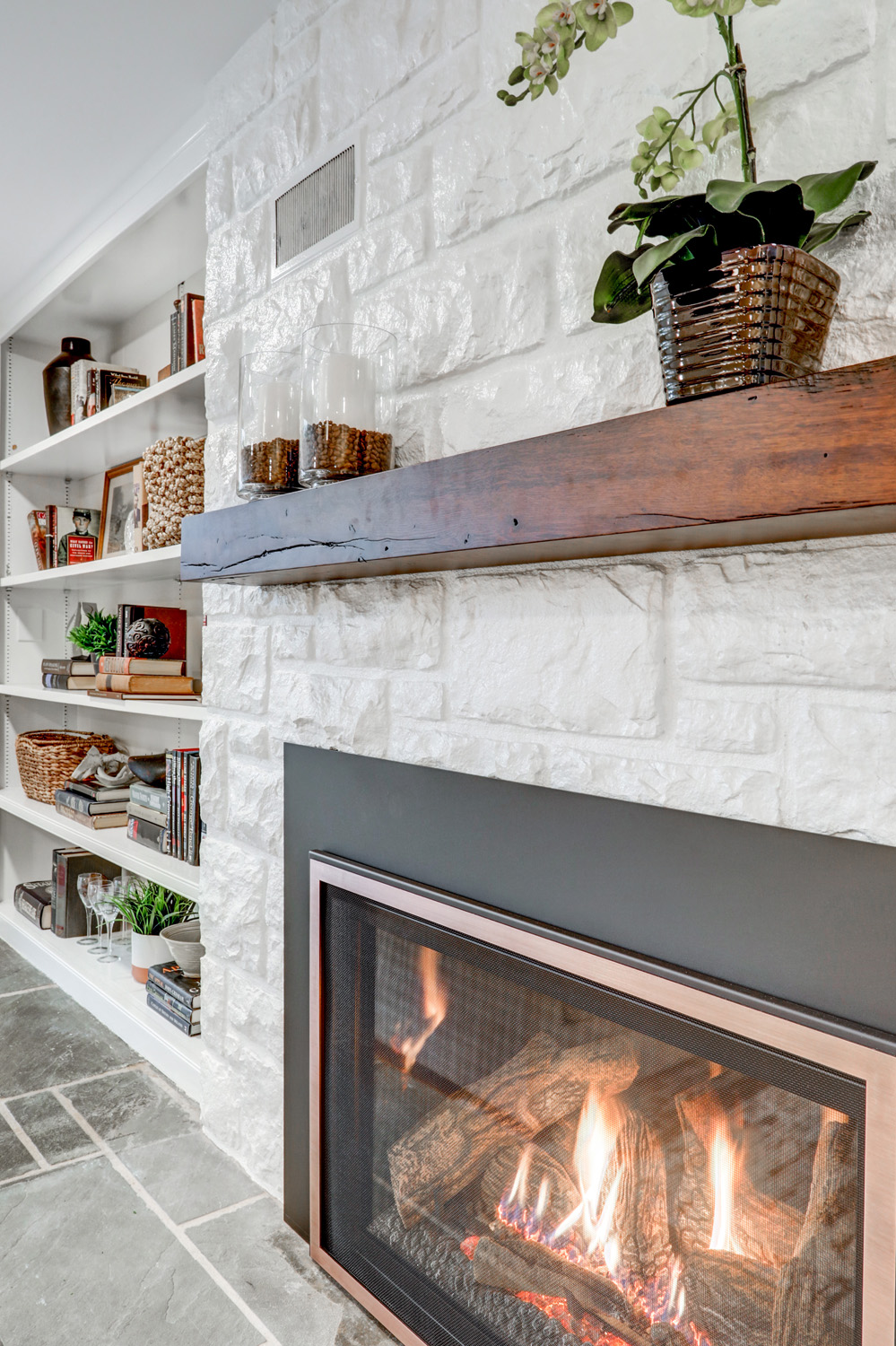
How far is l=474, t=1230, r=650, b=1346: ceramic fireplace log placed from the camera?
0.98m

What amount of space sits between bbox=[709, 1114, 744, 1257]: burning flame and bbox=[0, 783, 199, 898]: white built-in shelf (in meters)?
1.28

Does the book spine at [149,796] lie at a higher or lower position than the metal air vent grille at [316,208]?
lower

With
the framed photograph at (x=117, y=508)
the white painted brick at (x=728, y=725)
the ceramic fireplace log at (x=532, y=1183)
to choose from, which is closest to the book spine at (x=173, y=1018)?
the ceramic fireplace log at (x=532, y=1183)

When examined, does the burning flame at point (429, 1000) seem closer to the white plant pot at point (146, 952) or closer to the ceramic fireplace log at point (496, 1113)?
the ceramic fireplace log at point (496, 1113)

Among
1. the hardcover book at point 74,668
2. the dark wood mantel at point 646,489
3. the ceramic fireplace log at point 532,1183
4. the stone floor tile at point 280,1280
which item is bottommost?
the stone floor tile at point 280,1280

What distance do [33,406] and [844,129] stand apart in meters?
3.06

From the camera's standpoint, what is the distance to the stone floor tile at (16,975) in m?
2.59

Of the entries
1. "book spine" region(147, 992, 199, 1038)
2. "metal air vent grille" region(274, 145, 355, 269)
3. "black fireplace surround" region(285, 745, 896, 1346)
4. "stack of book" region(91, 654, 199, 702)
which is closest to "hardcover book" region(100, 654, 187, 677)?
"stack of book" region(91, 654, 199, 702)

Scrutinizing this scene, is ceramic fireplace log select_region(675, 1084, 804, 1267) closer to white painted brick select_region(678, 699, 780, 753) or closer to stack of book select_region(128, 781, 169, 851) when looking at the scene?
white painted brick select_region(678, 699, 780, 753)

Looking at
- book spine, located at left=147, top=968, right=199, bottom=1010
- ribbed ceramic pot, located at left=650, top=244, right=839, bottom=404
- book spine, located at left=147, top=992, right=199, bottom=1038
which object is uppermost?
ribbed ceramic pot, located at left=650, top=244, right=839, bottom=404

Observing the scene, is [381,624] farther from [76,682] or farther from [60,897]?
[60,897]

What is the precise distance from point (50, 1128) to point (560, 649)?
153cm

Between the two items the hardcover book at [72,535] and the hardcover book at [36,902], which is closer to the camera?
the hardcover book at [36,902]

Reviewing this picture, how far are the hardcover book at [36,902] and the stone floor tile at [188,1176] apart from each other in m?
1.34
